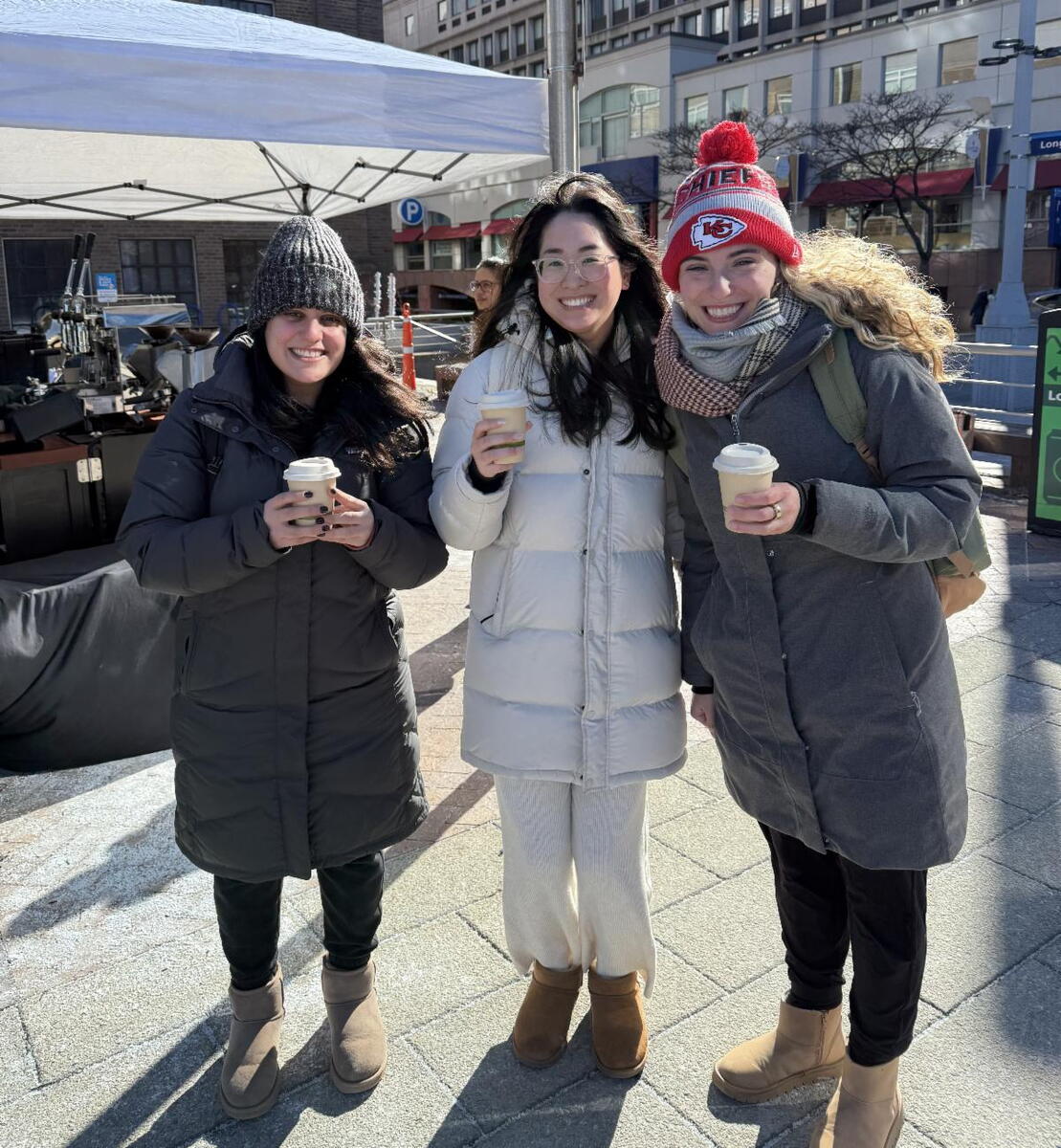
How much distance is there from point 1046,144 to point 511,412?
20351 millimetres

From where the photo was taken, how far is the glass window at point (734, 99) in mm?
41500

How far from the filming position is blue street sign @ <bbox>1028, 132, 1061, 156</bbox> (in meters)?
18.1

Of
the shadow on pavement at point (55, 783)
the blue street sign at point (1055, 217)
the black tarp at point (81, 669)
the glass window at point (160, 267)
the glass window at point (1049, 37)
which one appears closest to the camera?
the shadow on pavement at point (55, 783)

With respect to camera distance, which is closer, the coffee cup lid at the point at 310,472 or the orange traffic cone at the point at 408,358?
the coffee cup lid at the point at 310,472

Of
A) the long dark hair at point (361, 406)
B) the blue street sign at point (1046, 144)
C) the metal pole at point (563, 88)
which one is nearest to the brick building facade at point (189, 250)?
the blue street sign at point (1046, 144)

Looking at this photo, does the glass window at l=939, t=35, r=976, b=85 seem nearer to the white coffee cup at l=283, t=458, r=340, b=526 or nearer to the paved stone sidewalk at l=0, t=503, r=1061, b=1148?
the paved stone sidewalk at l=0, t=503, r=1061, b=1148

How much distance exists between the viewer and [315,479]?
191 cm

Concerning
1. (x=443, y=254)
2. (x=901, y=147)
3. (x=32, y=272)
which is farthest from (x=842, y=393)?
(x=443, y=254)

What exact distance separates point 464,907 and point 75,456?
326 centimetres

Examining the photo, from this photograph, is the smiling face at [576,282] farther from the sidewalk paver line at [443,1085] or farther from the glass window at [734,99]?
the glass window at [734,99]

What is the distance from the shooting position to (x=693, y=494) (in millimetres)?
2197

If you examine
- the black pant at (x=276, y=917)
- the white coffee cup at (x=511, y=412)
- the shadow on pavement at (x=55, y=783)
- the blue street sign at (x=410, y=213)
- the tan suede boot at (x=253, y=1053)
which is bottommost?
the shadow on pavement at (x=55, y=783)

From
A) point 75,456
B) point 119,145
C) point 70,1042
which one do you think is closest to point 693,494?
point 70,1042

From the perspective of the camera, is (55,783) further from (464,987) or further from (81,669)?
(464,987)
